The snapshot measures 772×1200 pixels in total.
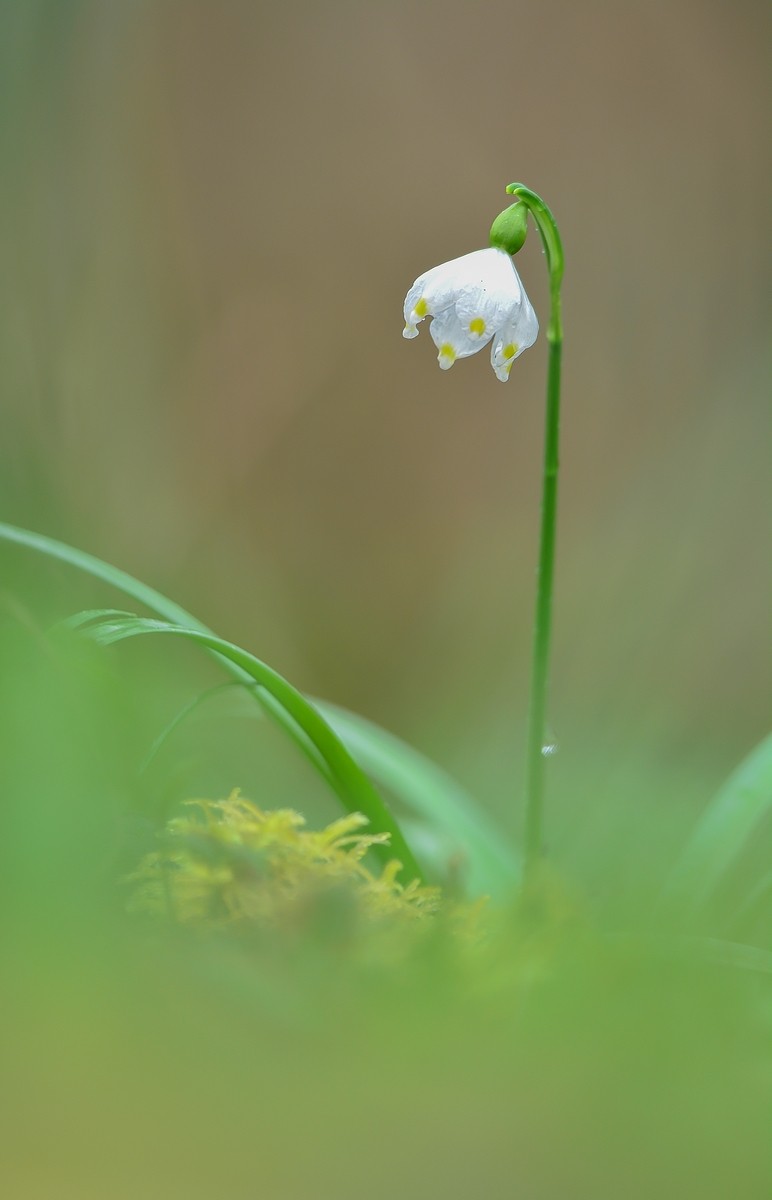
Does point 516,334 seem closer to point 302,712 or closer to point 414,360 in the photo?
point 302,712

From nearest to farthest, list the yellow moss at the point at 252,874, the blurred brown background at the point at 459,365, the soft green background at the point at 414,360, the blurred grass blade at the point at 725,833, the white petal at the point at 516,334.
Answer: the yellow moss at the point at 252,874, the white petal at the point at 516,334, the blurred grass blade at the point at 725,833, the soft green background at the point at 414,360, the blurred brown background at the point at 459,365

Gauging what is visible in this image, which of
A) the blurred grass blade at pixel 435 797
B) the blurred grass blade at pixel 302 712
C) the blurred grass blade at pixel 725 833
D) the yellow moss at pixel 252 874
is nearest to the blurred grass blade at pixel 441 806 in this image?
the blurred grass blade at pixel 435 797

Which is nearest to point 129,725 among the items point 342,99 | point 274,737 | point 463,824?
point 463,824

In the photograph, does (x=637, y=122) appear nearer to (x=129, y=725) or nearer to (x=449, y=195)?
(x=449, y=195)

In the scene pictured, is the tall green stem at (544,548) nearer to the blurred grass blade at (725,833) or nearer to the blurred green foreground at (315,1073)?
the blurred grass blade at (725,833)

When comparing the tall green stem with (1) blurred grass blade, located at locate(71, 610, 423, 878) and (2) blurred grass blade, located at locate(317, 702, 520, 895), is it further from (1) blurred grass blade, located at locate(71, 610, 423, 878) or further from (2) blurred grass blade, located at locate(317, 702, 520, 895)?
(2) blurred grass blade, located at locate(317, 702, 520, 895)

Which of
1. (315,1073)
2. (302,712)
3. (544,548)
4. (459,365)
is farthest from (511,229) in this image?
(459,365)
